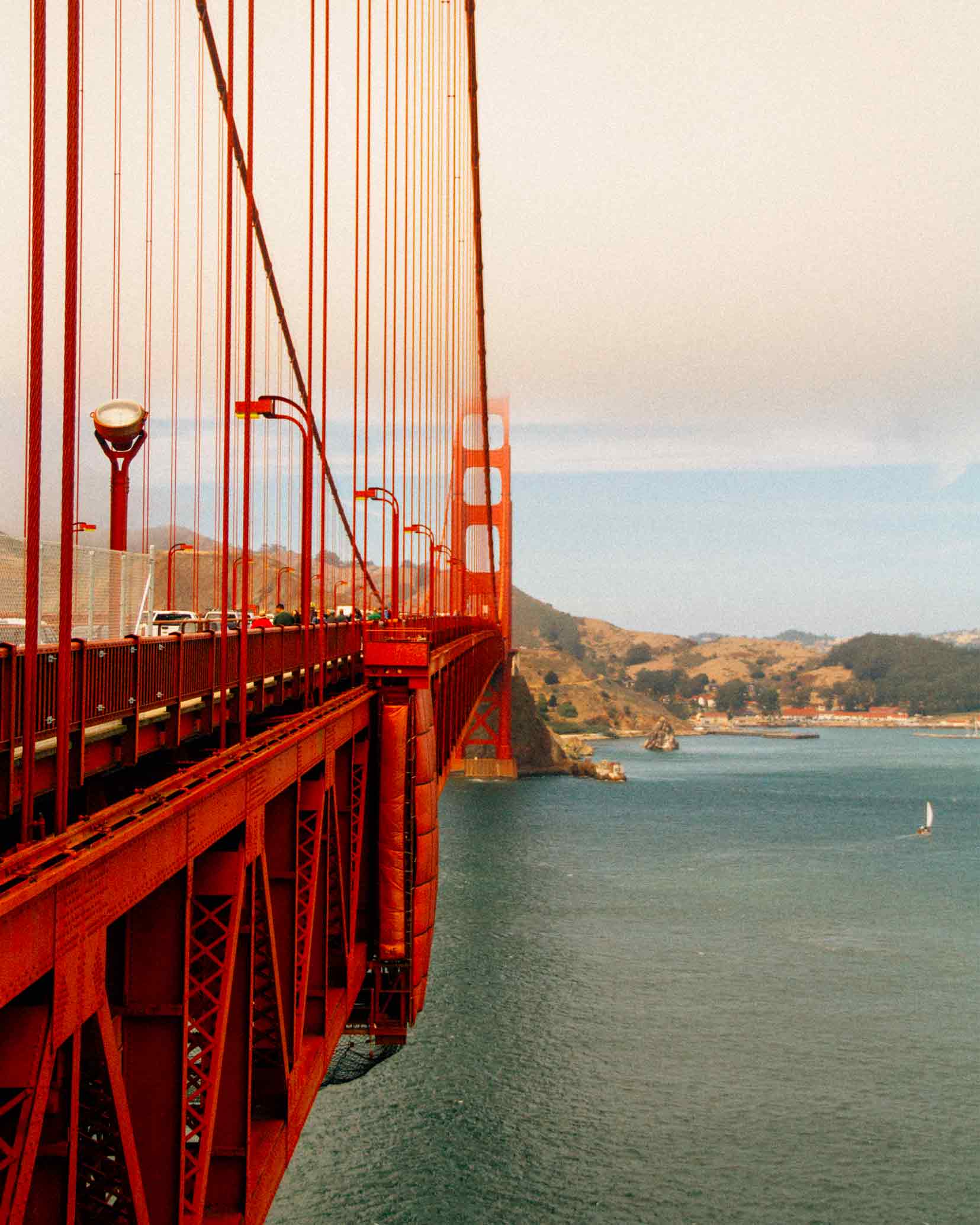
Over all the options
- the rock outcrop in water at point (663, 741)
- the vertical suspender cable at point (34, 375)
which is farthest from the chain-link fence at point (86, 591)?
the rock outcrop in water at point (663, 741)

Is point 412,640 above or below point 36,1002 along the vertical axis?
above

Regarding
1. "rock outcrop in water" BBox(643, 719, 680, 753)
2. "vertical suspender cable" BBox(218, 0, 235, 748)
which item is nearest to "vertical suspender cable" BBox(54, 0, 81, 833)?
"vertical suspender cable" BBox(218, 0, 235, 748)

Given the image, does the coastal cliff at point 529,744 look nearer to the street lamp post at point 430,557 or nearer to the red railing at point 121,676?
the street lamp post at point 430,557

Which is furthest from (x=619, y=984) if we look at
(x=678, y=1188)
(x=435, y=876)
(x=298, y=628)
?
(x=298, y=628)

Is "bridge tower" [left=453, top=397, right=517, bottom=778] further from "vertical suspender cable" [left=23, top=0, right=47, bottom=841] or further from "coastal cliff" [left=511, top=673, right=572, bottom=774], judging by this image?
"vertical suspender cable" [left=23, top=0, right=47, bottom=841]

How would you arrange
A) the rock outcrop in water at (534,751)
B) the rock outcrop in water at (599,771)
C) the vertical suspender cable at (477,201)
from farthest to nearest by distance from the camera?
the rock outcrop in water at (534,751) → the rock outcrop in water at (599,771) → the vertical suspender cable at (477,201)

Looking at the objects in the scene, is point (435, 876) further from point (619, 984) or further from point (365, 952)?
point (619, 984)
